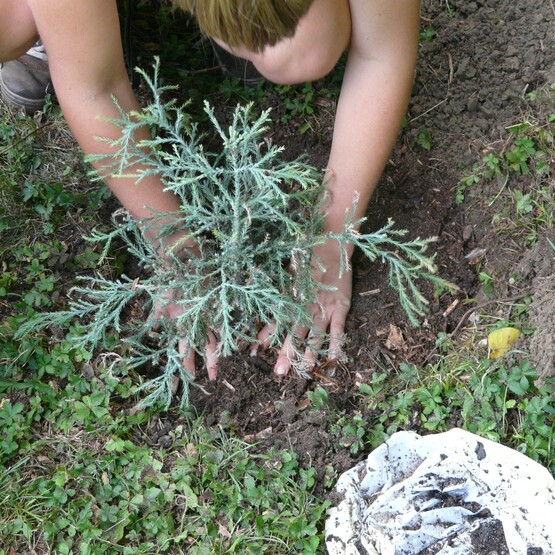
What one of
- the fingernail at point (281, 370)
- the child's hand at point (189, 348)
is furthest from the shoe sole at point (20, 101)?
the fingernail at point (281, 370)

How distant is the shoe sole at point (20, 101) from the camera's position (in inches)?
115

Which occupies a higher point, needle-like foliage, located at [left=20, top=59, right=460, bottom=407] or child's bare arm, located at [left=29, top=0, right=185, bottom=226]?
child's bare arm, located at [left=29, top=0, right=185, bottom=226]

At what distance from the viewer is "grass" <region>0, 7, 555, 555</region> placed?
2.12 metres

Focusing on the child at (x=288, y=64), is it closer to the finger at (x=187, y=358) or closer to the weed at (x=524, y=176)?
the finger at (x=187, y=358)

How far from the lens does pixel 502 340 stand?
7.35ft

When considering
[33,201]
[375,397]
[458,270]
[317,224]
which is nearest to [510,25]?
[458,270]

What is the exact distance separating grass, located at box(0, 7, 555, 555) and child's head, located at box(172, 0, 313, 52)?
982 mm

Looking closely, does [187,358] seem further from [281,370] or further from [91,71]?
[91,71]

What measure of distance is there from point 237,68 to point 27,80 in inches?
32.1

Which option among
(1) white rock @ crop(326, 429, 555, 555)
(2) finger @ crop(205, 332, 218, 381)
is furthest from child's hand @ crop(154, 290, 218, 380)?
(1) white rock @ crop(326, 429, 555, 555)

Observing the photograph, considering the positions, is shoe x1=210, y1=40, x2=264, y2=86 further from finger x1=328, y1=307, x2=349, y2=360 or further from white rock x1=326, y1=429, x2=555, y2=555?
white rock x1=326, y1=429, x2=555, y2=555

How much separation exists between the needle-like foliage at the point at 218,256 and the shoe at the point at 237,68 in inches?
23.1

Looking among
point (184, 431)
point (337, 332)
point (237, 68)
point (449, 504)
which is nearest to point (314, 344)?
point (337, 332)

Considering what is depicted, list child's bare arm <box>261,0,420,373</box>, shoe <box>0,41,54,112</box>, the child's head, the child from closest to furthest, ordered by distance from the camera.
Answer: the child's head < the child < child's bare arm <box>261,0,420,373</box> < shoe <box>0,41,54,112</box>
